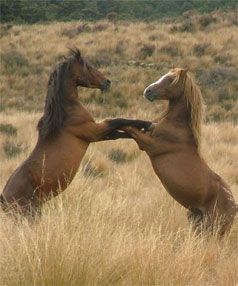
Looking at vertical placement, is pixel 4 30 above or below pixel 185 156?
below

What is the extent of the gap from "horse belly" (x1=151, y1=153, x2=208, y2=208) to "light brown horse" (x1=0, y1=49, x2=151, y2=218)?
15.7 inches

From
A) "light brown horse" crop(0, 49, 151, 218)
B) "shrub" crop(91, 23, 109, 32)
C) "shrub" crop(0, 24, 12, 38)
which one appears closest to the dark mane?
"light brown horse" crop(0, 49, 151, 218)

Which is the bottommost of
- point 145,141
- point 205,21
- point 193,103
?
point 205,21

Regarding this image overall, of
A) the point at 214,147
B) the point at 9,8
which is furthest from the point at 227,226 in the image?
the point at 9,8

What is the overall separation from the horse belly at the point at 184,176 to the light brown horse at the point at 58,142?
1.31 feet

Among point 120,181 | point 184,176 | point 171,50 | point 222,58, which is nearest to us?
point 184,176

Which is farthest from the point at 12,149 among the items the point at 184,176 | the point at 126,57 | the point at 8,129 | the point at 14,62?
the point at 126,57

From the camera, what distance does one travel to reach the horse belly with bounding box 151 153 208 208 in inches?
213

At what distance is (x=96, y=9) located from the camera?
44.4 meters

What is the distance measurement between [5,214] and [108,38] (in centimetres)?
2130

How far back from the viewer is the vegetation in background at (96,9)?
3831 cm

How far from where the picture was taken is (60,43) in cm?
2581

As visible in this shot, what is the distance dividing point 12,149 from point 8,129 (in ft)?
6.56

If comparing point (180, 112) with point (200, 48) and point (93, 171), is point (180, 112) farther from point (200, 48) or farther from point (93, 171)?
point (200, 48)
